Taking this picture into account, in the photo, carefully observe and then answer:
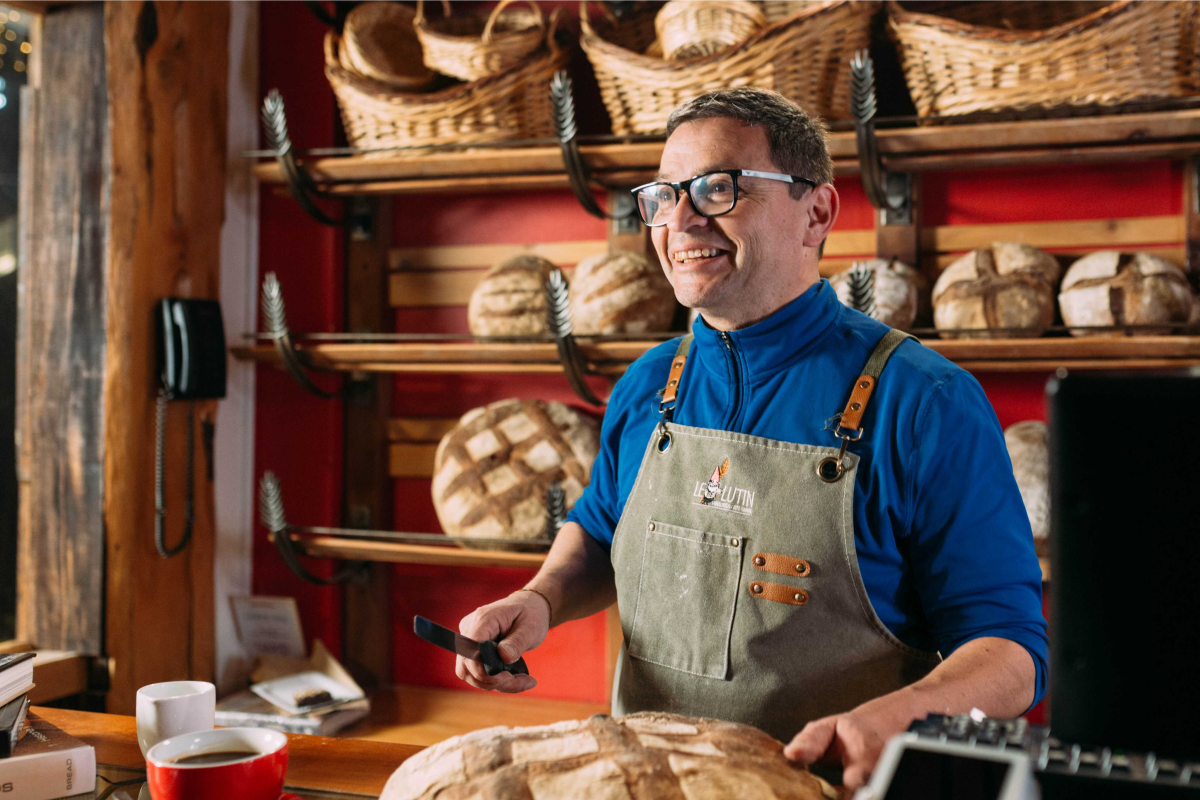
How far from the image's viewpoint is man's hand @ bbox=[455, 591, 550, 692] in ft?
3.91

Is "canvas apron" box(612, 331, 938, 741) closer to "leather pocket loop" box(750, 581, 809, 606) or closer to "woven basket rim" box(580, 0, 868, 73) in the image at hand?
"leather pocket loop" box(750, 581, 809, 606)

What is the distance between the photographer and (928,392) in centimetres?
119

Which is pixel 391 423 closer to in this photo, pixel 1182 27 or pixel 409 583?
pixel 409 583

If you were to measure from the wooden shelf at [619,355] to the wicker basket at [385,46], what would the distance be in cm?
64

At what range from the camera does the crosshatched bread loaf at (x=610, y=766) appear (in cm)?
74

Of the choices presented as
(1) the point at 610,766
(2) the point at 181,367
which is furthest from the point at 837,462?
(2) the point at 181,367

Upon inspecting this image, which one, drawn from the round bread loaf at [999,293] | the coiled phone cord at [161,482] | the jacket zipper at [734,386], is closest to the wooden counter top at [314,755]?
the jacket zipper at [734,386]

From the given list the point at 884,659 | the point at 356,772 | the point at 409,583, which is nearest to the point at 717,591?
the point at 884,659

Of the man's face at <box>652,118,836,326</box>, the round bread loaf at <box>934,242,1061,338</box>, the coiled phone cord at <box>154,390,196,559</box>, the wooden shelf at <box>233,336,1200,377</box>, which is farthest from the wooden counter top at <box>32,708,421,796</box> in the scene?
the round bread loaf at <box>934,242,1061,338</box>

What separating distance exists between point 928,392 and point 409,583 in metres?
1.70

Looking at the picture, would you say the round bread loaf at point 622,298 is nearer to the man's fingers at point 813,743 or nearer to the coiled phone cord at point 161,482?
the coiled phone cord at point 161,482

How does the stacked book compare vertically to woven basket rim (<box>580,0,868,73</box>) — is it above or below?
below

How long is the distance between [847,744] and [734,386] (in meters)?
0.63

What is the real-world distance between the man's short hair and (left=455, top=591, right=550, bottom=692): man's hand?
682 mm
